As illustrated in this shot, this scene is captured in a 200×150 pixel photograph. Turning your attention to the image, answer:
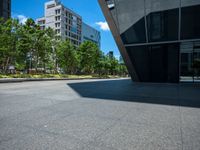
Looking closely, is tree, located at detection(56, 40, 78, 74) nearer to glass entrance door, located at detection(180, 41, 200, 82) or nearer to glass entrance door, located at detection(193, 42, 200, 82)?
glass entrance door, located at detection(180, 41, 200, 82)

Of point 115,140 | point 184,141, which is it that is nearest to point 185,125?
point 184,141

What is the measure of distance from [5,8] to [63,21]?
2689 centimetres

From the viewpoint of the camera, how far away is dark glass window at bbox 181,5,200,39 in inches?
540

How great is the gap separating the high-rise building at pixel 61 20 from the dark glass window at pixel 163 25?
65209 mm

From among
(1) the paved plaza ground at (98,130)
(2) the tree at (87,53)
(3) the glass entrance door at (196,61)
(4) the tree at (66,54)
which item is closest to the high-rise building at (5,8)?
(4) the tree at (66,54)

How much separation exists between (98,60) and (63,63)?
39.6ft

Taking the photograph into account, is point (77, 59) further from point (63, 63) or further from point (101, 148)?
point (101, 148)

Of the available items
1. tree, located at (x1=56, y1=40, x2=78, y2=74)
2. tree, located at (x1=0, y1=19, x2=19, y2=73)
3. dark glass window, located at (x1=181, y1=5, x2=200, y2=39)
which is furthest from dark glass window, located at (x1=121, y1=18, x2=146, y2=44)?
A: tree, located at (x1=56, y1=40, x2=78, y2=74)

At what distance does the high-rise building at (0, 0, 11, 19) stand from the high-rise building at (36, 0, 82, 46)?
17296 millimetres

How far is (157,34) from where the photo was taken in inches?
622

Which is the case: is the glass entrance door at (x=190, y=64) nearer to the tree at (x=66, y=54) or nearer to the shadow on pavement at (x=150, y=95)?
the shadow on pavement at (x=150, y=95)

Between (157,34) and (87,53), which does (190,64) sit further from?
(87,53)

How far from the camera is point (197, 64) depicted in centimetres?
1664

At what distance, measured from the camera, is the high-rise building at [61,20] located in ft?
266
